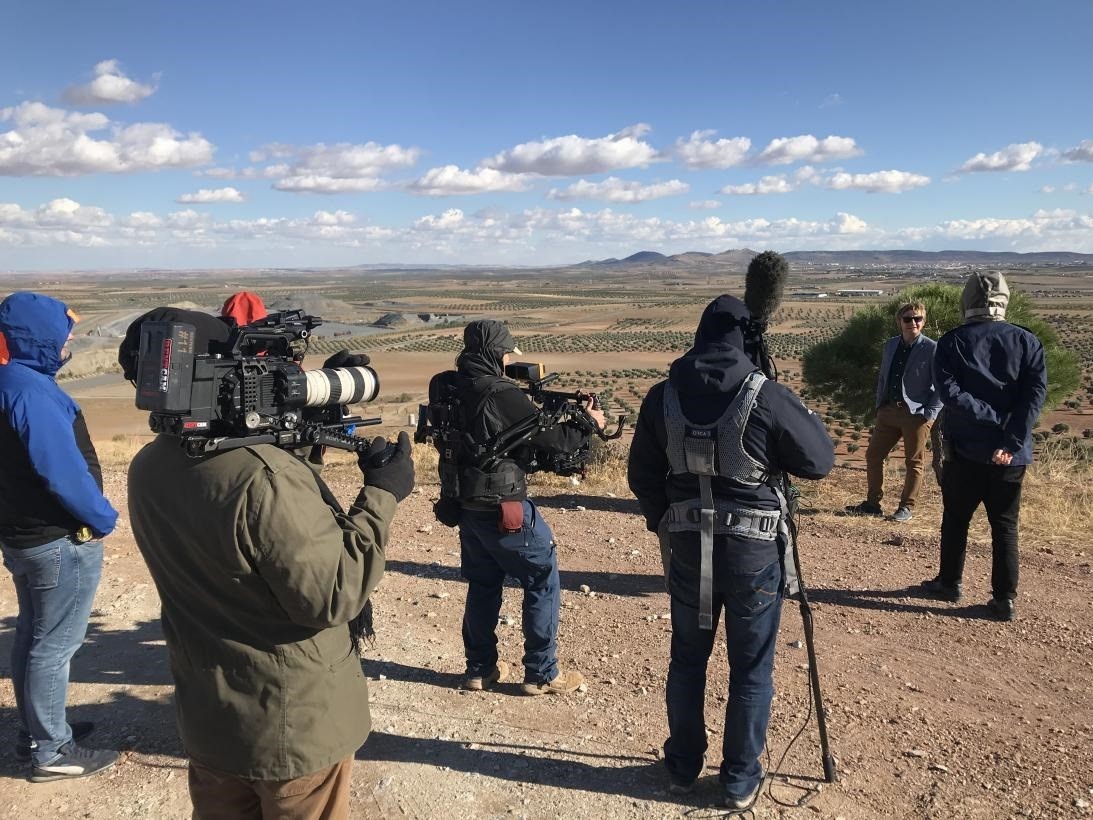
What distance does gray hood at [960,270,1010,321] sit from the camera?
488 cm

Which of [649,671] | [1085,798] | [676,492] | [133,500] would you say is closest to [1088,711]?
[1085,798]

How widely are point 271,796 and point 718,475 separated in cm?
183

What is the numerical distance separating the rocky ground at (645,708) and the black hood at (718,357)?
173 centimetres

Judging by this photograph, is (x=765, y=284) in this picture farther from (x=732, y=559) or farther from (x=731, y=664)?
(x=731, y=664)

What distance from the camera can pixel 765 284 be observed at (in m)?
3.68

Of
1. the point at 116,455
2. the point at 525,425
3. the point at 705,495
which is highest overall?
the point at 525,425

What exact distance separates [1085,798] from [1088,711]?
34.4 inches

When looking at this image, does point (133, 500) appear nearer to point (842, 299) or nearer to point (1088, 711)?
point (1088, 711)

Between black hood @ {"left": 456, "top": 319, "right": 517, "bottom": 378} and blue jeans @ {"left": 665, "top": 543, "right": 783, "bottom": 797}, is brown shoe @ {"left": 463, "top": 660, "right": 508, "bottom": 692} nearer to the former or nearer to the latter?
blue jeans @ {"left": 665, "top": 543, "right": 783, "bottom": 797}

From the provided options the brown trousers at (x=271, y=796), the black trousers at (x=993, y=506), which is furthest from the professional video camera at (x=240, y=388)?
the black trousers at (x=993, y=506)

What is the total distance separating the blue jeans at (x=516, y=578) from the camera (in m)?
3.87

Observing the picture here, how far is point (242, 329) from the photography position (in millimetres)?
2098

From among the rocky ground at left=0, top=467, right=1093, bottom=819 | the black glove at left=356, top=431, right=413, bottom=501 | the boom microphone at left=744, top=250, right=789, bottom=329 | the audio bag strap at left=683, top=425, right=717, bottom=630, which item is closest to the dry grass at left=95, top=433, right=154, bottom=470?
the rocky ground at left=0, top=467, right=1093, bottom=819

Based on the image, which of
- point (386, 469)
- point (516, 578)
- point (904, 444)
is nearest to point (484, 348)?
point (516, 578)
